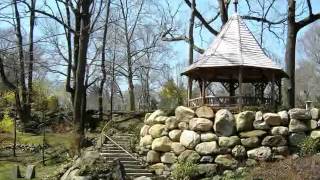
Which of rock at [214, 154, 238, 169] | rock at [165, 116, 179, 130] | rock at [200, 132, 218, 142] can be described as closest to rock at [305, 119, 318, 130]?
rock at [214, 154, 238, 169]

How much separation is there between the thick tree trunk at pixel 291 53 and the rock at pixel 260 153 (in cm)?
555

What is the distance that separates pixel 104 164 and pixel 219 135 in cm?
367

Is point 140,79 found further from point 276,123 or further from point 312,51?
point 276,123

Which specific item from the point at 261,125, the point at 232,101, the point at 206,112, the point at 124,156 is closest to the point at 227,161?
the point at 261,125

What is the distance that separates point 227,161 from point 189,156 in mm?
1179

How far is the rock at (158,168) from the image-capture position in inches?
672

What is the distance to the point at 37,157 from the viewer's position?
23312 mm

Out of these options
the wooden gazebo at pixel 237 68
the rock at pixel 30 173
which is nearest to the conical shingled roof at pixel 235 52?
the wooden gazebo at pixel 237 68

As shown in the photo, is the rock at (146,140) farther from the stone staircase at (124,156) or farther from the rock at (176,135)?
the rock at (176,135)

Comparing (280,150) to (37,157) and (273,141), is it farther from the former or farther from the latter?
(37,157)

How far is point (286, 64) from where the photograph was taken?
21.6 metres

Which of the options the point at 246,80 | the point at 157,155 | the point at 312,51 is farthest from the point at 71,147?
the point at 312,51

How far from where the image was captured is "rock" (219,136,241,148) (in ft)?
52.5

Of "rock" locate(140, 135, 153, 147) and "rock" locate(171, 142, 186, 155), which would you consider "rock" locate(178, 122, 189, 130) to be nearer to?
"rock" locate(171, 142, 186, 155)
